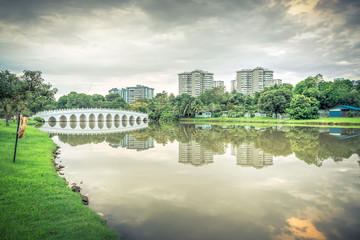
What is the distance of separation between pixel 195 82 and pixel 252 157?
308ft

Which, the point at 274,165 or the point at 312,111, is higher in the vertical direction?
the point at 312,111

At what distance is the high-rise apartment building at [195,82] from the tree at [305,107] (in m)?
66.2

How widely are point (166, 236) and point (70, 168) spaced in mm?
6628

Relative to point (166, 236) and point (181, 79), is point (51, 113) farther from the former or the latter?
point (181, 79)

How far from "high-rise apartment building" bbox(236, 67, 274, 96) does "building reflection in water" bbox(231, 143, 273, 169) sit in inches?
3481

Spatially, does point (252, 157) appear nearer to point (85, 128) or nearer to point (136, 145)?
point (136, 145)

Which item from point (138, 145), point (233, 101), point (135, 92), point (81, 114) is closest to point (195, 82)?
point (233, 101)

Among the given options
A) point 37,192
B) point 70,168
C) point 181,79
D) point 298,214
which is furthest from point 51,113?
point 181,79

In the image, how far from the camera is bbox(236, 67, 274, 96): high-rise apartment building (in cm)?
9862

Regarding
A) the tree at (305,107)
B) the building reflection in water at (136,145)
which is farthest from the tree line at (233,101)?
the building reflection in water at (136,145)

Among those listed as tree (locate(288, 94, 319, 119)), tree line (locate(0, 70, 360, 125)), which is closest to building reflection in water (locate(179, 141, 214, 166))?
tree line (locate(0, 70, 360, 125))

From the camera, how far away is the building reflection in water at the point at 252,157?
381 inches

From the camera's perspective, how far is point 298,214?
194 inches

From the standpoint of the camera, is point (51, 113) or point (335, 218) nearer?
point (335, 218)
